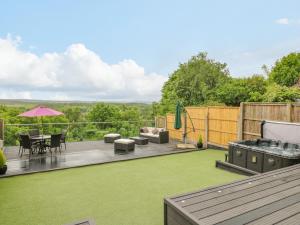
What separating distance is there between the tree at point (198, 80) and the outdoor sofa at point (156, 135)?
7.51 metres

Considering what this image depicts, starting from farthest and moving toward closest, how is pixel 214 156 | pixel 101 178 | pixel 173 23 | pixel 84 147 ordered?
pixel 173 23 → pixel 84 147 → pixel 214 156 → pixel 101 178

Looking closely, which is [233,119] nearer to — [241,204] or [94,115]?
[241,204]

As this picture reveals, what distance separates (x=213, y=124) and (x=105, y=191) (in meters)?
5.75

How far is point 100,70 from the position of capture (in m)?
15.4

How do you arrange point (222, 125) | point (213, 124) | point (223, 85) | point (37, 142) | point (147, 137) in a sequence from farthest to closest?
1. point (223, 85)
2. point (147, 137)
3. point (213, 124)
4. point (222, 125)
5. point (37, 142)

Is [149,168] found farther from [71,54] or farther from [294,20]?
[294,20]

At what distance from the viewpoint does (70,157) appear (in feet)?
23.3

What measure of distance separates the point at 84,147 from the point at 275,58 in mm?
25942

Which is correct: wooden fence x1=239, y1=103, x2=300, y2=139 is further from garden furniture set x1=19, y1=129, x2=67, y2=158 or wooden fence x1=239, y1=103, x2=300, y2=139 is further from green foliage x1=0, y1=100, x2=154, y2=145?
garden furniture set x1=19, y1=129, x2=67, y2=158

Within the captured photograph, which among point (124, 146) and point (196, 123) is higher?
point (196, 123)

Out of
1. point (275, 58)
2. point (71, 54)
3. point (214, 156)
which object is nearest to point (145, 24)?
point (71, 54)

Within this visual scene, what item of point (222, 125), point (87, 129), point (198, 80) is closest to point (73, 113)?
point (87, 129)

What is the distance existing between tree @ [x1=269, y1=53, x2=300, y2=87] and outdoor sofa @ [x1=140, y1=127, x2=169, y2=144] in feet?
59.1

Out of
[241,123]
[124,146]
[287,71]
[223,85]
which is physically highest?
[287,71]
